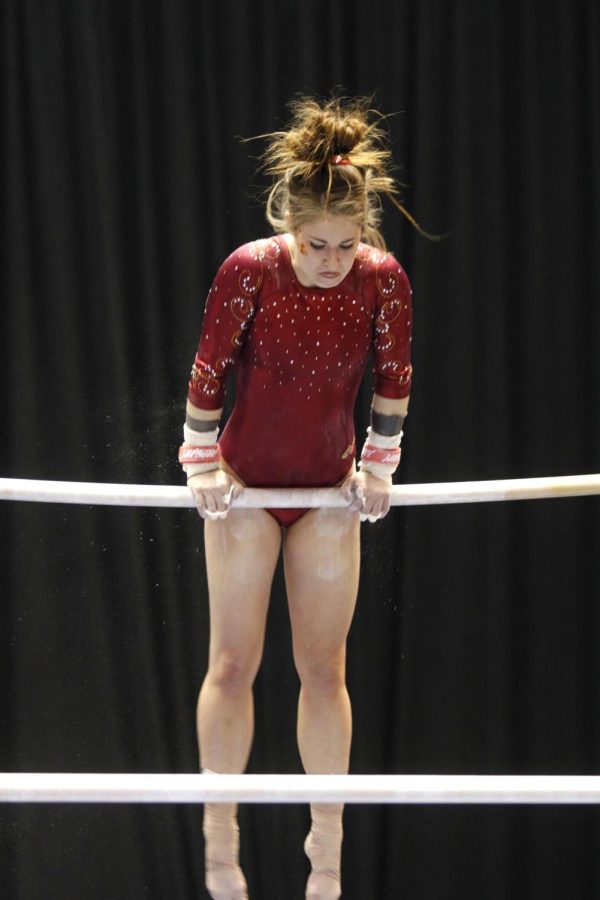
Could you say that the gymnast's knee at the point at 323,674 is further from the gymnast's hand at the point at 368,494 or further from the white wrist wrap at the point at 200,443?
the white wrist wrap at the point at 200,443

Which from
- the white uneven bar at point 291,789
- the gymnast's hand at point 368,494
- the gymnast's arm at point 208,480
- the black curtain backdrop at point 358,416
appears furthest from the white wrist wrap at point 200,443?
the black curtain backdrop at point 358,416

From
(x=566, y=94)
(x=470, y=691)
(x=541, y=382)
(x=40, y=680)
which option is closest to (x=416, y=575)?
(x=470, y=691)

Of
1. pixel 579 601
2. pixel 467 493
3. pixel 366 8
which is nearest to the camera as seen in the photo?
pixel 467 493

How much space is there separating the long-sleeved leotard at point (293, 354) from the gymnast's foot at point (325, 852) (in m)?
0.64

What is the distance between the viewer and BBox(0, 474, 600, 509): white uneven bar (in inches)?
83.5

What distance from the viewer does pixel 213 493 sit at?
218 centimetres

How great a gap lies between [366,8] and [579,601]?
6.19 ft

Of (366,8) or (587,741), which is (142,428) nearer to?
(366,8)

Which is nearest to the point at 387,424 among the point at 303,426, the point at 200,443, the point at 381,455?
the point at 381,455

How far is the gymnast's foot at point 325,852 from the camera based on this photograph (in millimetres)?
2383

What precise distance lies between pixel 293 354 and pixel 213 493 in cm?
28

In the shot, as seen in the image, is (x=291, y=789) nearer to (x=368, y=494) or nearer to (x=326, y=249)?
(x=368, y=494)

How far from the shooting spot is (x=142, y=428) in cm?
372

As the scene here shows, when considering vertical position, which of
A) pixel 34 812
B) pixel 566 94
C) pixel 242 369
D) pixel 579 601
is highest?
pixel 566 94
